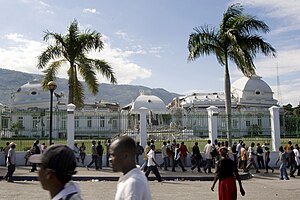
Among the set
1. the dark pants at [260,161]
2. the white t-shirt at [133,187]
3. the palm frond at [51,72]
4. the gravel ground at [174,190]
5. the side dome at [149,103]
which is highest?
A: the side dome at [149,103]

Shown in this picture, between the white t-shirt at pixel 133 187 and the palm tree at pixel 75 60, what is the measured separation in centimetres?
1862

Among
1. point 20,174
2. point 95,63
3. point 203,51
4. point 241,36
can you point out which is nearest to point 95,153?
point 20,174

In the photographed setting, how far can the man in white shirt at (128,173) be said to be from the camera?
2.84 m

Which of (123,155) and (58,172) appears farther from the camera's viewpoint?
(123,155)

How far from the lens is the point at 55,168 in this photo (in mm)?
2422

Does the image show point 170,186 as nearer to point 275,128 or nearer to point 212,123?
point 212,123

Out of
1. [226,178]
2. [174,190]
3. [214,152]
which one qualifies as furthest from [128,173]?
[214,152]

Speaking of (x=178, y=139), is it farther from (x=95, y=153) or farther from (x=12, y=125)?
(x=12, y=125)

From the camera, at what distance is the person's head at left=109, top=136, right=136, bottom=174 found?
3.03 metres

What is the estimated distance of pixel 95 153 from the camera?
1761 centimetres

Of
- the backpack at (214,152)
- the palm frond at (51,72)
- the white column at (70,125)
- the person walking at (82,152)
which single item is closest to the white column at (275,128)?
the backpack at (214,152)

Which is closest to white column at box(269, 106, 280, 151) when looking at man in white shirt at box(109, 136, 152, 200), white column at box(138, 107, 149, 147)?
white column at box(138, 107, 149, 147)

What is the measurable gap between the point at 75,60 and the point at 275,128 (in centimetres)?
1161

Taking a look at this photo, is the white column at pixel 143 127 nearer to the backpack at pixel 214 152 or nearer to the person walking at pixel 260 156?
the backpack at pixel 214 152
